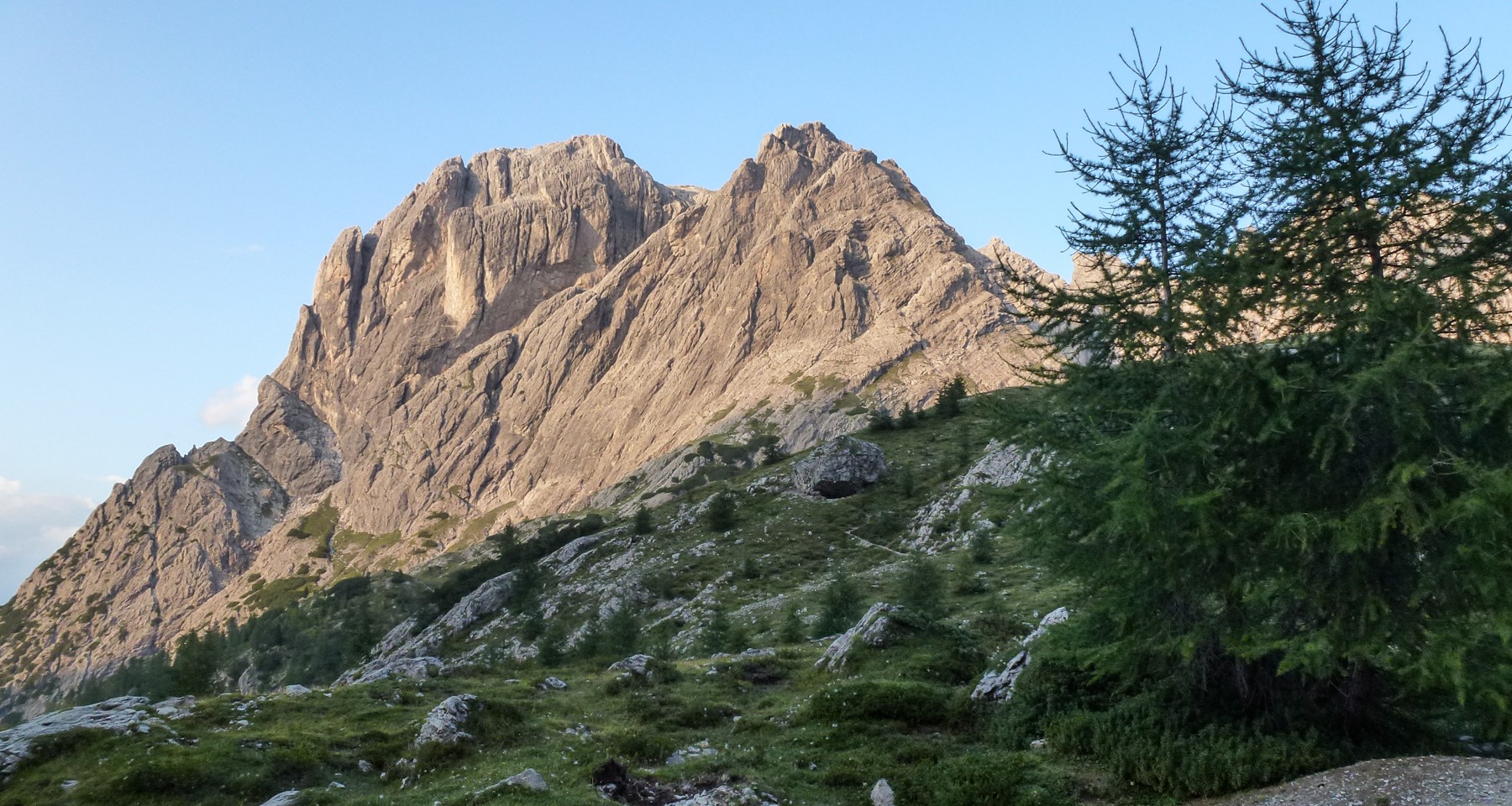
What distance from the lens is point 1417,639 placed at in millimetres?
14609

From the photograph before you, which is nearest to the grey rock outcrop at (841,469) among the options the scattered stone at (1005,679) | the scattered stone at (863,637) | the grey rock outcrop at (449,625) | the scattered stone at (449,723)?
the grey rock outcrop at (449,625)

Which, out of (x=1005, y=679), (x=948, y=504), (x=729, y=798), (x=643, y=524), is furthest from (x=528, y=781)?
(x=643, y=524)

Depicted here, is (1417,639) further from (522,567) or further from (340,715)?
(522,567)

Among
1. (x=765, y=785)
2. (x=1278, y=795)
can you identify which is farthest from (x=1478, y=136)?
(x=765, y=785)

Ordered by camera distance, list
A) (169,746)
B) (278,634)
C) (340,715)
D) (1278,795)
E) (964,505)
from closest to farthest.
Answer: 1. (1278,795)
2. (169,746)
3. (340,715)
4. (964,505)
5. (278,634)

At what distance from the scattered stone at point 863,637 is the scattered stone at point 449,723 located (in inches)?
468

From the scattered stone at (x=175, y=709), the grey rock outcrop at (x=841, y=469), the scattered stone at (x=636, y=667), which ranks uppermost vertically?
the grey rock outcrop at (x=841, y=469)

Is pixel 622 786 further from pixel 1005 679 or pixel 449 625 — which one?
pixel 449 625

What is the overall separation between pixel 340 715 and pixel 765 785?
17.1 metres

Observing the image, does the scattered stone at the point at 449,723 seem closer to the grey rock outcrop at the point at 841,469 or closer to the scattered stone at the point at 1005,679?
the scattered stone at the point at 1005,679

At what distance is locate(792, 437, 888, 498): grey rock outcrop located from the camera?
8769cm

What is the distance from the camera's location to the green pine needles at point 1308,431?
14477 mm

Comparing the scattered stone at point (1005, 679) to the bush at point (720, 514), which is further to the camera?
the bush at point (720, 514)

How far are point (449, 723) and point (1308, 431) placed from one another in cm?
2160
